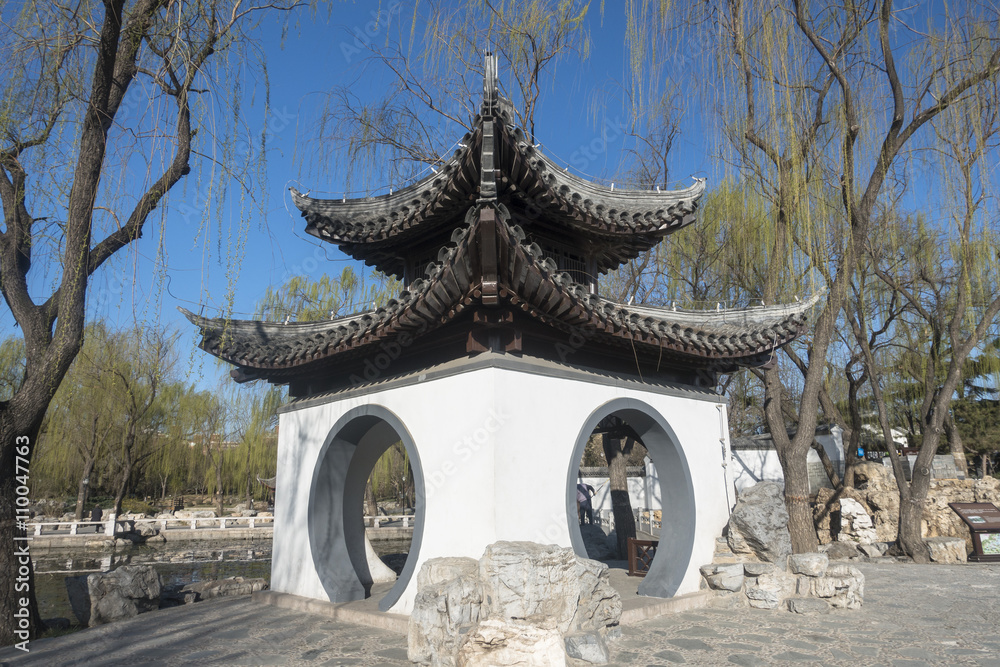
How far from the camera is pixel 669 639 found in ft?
17.0

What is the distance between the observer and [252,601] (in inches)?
281


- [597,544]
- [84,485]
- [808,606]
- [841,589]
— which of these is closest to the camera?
[808,606]

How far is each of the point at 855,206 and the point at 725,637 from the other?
5340mm

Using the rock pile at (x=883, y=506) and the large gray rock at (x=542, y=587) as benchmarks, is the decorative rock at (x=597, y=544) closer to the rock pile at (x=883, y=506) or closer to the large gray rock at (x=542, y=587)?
the rock pile at (x=883, y=506)

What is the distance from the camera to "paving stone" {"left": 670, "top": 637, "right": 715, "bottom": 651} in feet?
16.1

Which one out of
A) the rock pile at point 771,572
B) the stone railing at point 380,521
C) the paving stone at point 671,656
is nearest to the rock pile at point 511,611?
the paving stone at point 671,656

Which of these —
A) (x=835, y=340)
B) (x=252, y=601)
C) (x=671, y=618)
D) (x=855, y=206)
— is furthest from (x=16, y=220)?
(x=835, y=340)

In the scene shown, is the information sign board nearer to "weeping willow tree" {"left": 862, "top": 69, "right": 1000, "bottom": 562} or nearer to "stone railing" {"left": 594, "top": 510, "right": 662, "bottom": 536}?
"weeping willow tree" {"left": 862, "top": 69, "right": 1000, "bottom": 562}

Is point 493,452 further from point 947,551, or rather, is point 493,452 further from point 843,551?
point 947,551

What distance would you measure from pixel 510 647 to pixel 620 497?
7345mm

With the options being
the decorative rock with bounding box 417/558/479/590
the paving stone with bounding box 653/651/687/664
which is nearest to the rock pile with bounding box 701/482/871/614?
the paving stone with bounding box 653/651/687/664

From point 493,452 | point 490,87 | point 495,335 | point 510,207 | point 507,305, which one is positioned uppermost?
point 490,87

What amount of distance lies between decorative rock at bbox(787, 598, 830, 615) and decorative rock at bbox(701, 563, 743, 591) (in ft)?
1.64

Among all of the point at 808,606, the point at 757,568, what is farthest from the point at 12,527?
the point at 808,606
